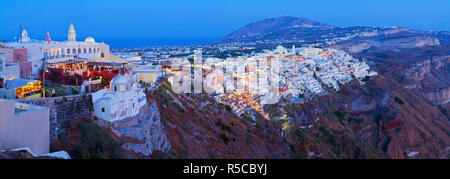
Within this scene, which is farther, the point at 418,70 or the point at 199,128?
the point at 418,70

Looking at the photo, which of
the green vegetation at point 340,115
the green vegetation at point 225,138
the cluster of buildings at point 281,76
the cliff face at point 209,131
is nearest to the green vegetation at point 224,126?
the cliff face at point 209,131

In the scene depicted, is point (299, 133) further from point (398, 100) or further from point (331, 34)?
point (331, 34)

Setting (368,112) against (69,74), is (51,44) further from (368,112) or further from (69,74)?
(368,112)

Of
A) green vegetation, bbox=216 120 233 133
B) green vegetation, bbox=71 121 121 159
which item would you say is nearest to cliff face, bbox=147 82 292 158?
green vegetation, bbox=216 120 233 133

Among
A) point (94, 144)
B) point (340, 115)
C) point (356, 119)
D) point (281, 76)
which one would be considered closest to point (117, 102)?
point (94, 144)

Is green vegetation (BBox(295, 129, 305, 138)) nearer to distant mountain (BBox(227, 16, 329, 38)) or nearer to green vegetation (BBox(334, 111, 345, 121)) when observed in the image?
green vegetation (BBox(334, 111, 345, 121))

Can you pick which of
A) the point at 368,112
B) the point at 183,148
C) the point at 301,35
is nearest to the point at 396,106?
the point at 368,112

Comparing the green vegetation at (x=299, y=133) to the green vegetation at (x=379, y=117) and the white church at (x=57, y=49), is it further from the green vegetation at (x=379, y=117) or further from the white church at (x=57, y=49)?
the green vegetation at (x=379, y=117)
